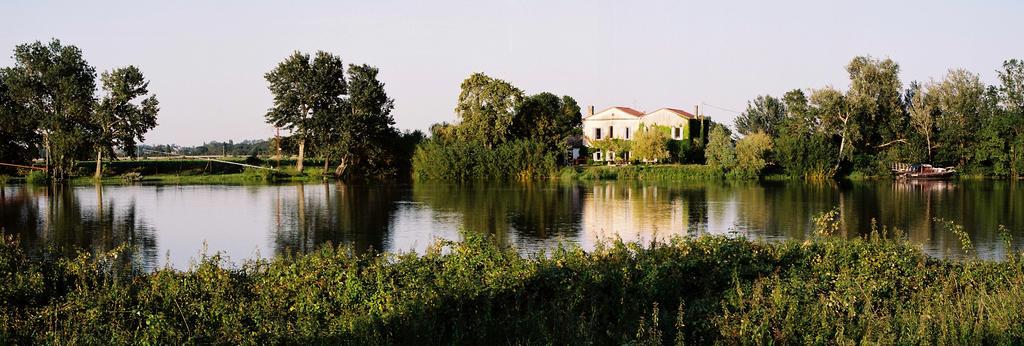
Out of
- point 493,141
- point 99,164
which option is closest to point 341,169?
point 493,141

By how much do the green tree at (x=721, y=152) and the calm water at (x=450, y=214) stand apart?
467 inches

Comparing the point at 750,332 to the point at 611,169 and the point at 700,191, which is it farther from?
Answer: the point at 611,169

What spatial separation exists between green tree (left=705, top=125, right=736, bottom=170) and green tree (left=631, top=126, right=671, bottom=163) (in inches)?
238

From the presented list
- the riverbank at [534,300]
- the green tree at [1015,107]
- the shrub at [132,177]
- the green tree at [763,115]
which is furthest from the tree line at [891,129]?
the riverbank at [534,300]

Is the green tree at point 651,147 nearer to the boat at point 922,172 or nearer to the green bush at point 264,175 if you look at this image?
the boat at point 922,172

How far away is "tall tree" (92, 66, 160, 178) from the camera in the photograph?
69.4 m

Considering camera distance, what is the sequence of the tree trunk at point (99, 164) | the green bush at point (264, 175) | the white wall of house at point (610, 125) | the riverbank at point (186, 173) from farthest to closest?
the white wall of house at point (610, 125), the green bush at point (264, 175), the riverbank at point (186, 173), the tree trunk at point (99, 164)

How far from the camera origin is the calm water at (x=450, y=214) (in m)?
27.2

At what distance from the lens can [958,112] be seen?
80438 mm

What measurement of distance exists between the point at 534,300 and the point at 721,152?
64654 mm

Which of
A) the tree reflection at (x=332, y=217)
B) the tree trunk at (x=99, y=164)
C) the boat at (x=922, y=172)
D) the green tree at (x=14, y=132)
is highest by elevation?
the green tree at (x=14, y=132)

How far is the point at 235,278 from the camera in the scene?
12984 mm

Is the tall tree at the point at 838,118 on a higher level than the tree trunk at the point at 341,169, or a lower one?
higher

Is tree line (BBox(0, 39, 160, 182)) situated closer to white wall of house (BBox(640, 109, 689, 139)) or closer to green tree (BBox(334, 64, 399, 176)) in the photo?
green tree (BBox(334, 64, 399, 176))
